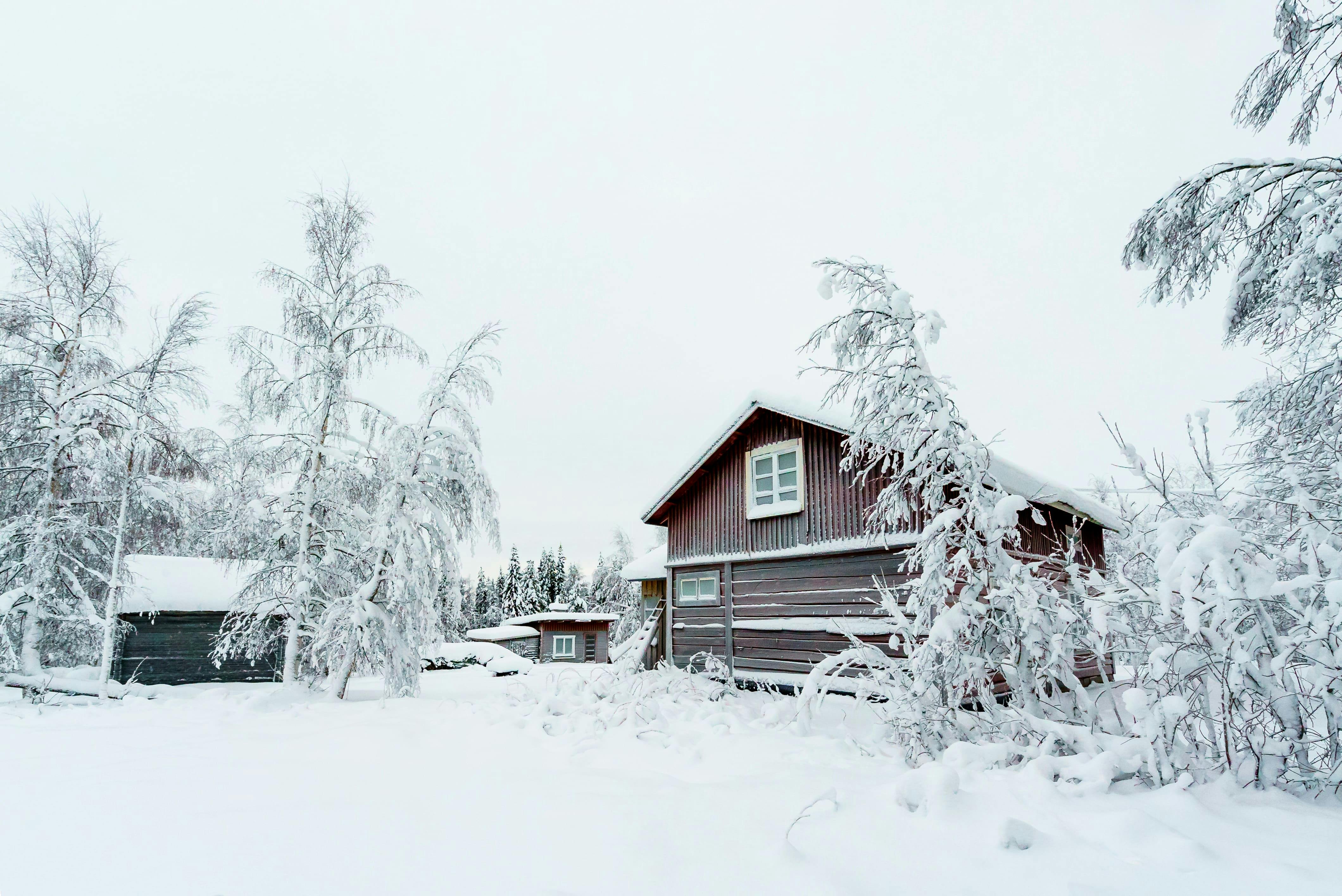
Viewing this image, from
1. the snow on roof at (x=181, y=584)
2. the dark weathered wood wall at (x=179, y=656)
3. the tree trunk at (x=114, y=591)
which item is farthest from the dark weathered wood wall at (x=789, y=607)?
the tree trunk at (x=114, y=591)

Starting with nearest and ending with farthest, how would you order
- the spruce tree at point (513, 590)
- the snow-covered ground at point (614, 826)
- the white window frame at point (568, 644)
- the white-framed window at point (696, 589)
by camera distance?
the snow-covered ground at point (614, 826), the white-framed window at point (696, 589), the white window frame at point (568, 644), the spruce tree at point (513, 590)

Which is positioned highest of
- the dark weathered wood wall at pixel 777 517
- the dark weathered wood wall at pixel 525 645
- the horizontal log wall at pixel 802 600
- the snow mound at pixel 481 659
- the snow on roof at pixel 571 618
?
the dark weathered wood wall at pixel 777 517

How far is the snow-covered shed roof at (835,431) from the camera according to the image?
35.1ft

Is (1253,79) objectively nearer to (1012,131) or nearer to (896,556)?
(896,556)

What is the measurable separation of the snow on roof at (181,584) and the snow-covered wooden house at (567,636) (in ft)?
57.8

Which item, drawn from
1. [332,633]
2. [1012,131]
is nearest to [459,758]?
[332,633]

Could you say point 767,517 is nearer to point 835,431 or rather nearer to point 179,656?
point 835,431

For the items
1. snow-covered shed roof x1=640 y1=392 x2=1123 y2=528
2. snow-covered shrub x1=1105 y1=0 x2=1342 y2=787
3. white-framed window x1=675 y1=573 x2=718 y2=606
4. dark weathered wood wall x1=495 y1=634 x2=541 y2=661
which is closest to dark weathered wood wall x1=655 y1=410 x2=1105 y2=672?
white-framed window x1=675 y1=573 x2=718 y2=606

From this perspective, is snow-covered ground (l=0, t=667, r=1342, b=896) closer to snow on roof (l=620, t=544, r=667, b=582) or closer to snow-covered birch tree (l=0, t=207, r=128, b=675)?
snow-covered birch tree (l=0, t=207, r=128, b=675)

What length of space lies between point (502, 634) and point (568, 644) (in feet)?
13.5

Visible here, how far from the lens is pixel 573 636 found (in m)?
34.7

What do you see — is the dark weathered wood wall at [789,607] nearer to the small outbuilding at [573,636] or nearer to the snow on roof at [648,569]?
the snow on roof at [648,569]

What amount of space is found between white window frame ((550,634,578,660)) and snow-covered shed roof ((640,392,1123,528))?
879 inches

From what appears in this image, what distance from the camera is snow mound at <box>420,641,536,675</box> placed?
23.7 metres
